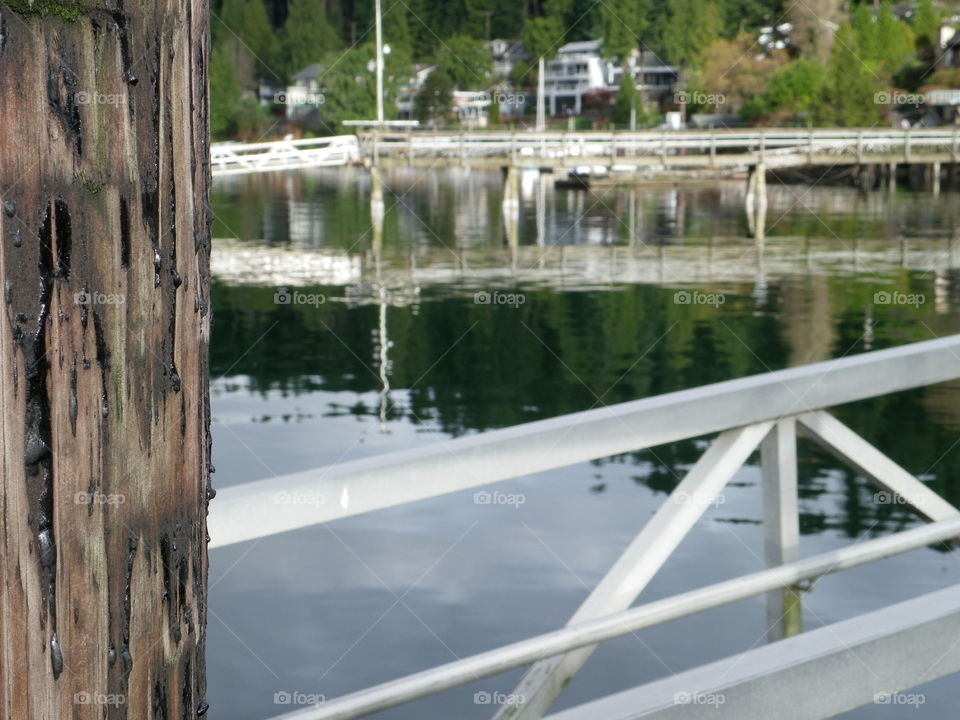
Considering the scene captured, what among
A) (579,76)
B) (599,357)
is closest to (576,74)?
(579,76)

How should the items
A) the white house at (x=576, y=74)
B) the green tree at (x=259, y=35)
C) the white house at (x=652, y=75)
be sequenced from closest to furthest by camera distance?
1. the white house at (x=652, y=75)
2. the green tree at (x=259, y=35)
3. the white house at (x=576, y=74)

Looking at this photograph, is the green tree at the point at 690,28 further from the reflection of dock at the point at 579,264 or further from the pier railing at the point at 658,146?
the reflection of dock at the point at 579,264

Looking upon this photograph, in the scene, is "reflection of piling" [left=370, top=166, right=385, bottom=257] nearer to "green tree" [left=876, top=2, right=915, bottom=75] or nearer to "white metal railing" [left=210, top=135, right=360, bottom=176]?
"white metal railing" [left=210, top=135, right=360, bottom=176]

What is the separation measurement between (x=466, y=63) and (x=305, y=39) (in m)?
15.7

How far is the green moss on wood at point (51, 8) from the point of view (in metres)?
1.02

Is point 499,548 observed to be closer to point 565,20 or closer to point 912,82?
point 912,82

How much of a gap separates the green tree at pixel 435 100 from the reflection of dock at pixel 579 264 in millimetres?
44629

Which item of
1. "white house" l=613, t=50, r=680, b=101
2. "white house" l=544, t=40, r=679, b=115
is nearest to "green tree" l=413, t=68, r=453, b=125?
"white house" l=613, t=50, r=680, b=101

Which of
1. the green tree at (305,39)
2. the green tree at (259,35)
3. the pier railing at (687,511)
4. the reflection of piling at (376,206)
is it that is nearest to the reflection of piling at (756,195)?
the reflection of piling at (376,206)

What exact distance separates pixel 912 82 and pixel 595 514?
1968 inches

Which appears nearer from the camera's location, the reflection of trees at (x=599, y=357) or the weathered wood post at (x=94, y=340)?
the weathered wood post at (x=94, y=340)

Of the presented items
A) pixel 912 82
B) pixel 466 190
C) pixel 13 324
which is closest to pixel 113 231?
pixel 13 324

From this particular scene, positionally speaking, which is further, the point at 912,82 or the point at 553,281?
the point at 912,82

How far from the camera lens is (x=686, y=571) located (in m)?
5.77
